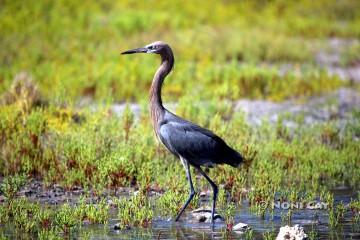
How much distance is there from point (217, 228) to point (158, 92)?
1.72 meters

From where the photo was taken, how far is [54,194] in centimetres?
919

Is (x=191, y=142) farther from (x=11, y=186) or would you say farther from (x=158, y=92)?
(x=11, y=186)

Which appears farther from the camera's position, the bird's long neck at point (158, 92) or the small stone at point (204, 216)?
the bird's long neck at point (158, 92)

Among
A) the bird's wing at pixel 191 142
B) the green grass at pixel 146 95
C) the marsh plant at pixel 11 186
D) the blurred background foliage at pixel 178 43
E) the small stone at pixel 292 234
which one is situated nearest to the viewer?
the small stone at pixel 292 234

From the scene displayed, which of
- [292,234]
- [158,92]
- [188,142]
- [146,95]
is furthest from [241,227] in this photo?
[146,95]

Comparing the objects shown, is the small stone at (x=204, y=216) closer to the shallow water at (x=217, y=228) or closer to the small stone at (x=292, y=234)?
the shallow water at (x=217, y=228)

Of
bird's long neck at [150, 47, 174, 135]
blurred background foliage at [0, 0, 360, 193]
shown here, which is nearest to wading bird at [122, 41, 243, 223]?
bird's long neck at [150, 47, 174, 135]

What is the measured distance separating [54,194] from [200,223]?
2015 millimetres

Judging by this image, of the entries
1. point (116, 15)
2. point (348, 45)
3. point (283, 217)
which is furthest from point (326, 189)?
point (116, 15)

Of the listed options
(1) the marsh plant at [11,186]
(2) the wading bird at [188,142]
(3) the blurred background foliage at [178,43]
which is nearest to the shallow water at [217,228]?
(2) the wading bird at [188,142]

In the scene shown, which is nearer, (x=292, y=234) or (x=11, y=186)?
(x=292, y=234)

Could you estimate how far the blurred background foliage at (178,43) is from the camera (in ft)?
51.7

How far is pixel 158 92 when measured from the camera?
28.3 ft

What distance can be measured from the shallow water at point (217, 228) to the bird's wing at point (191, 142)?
644mm
